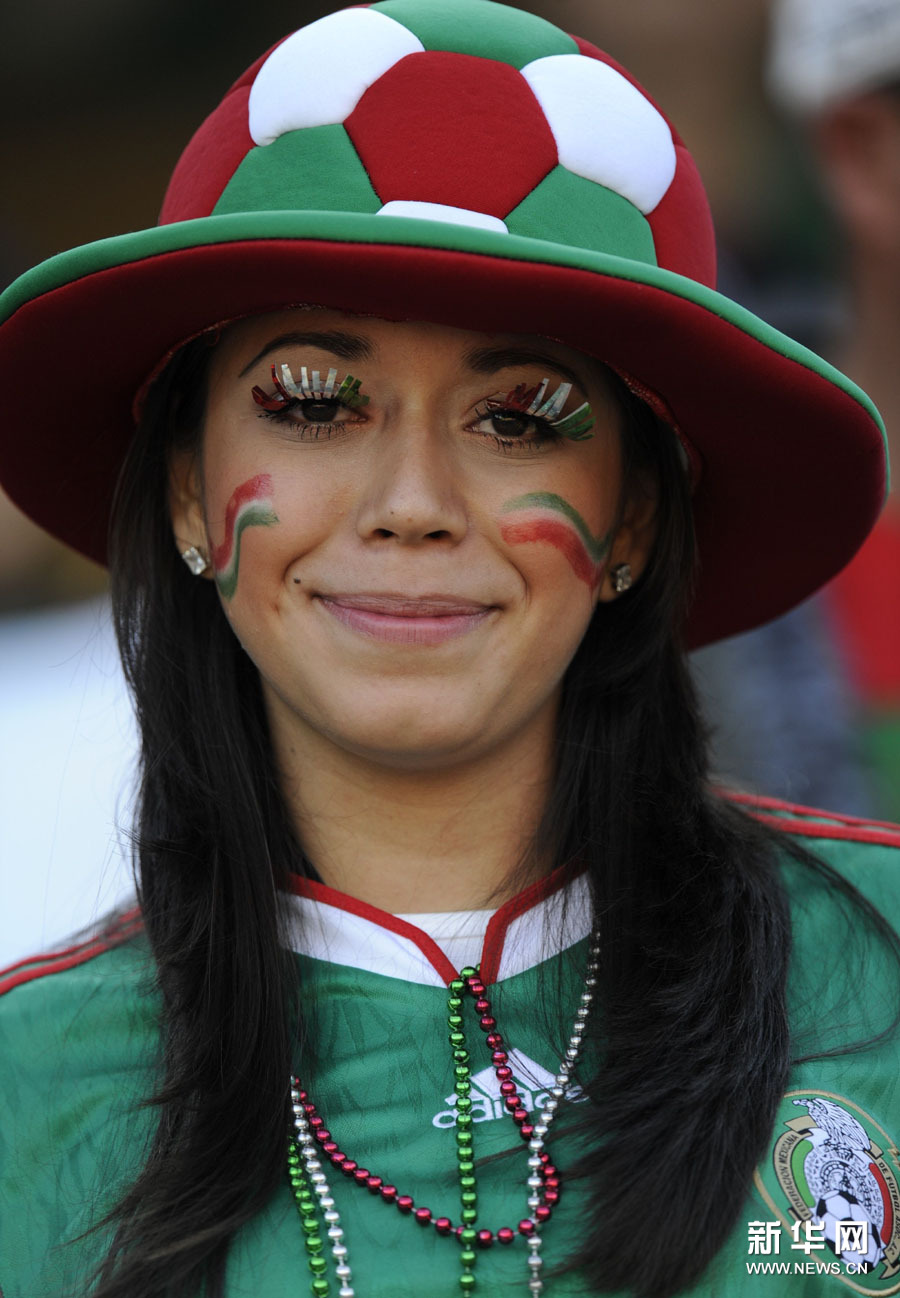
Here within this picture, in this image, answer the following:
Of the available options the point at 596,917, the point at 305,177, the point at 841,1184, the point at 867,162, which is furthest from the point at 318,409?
the point at 867,162

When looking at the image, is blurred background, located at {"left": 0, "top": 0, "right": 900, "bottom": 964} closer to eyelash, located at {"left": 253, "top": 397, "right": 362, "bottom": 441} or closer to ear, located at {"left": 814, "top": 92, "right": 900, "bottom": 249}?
ear, located at {"left": 814, "top": 92, "right": 900, "bottom": 249}

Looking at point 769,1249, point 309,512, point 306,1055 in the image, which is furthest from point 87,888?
point 769,1249

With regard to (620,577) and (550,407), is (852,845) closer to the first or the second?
(620,577)

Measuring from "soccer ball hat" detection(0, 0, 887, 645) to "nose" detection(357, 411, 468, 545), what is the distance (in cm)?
15

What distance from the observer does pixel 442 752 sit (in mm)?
2025

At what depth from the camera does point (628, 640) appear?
234 centimetres

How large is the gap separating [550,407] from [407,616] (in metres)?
0.33

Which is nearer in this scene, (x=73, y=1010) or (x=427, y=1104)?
(x=427, y=1104)

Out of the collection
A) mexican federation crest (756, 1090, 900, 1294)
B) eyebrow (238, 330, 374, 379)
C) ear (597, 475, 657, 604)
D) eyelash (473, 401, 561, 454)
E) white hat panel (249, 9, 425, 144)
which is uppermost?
white hat panel (249, 9, 425, 144)

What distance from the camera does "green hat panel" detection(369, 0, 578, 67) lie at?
1972 millimetres

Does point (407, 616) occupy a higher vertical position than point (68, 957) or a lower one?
higher

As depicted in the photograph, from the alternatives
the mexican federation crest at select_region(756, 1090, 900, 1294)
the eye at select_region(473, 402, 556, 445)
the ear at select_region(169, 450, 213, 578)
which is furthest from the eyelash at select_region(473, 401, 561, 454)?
the mexican federation crest at select_region(756, 1090, 900, 1294)

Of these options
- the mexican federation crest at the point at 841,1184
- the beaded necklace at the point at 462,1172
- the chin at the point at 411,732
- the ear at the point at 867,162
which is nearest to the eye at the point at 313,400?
the chin at the point at 411,732

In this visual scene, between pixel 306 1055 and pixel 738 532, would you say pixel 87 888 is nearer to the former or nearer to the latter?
pixel 306 1055
